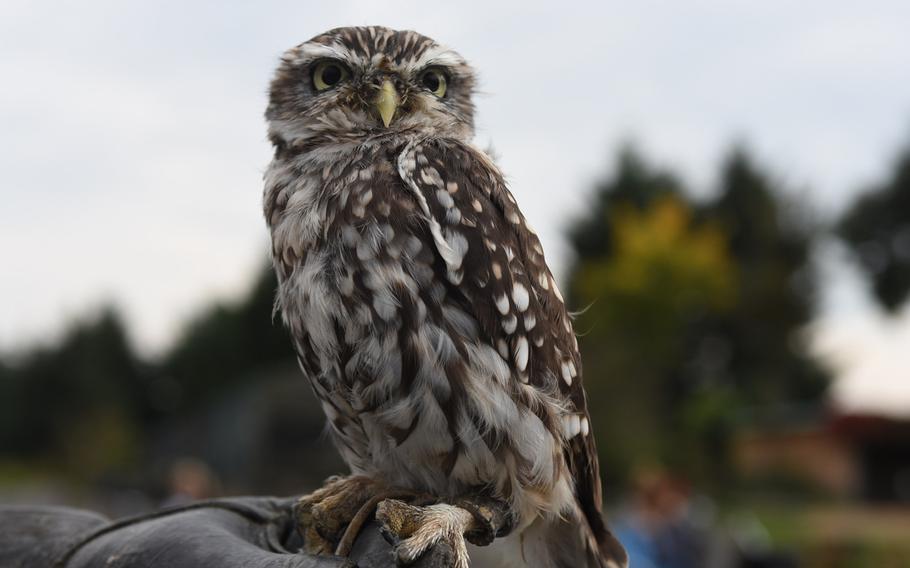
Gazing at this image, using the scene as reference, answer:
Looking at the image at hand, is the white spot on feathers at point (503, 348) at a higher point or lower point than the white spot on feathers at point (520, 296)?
lower

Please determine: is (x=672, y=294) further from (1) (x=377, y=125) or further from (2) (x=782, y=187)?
(1) (x=377, y=125)

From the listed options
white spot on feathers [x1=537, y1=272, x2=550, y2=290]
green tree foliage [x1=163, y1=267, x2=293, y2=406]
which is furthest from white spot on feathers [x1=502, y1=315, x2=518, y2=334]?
green tree foliage [x1=163, y1=267, x2=293, y2=406]

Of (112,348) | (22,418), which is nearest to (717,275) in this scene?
(112,348)

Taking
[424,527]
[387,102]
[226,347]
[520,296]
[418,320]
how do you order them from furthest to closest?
[226,347], [387,102], [520,296], [418,320], [424,527]

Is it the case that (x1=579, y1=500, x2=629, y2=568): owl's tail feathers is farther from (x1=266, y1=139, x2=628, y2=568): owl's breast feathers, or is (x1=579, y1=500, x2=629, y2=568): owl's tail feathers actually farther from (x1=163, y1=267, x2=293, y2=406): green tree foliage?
(x1=163, y1=267, x2=293, y2=406): green tree foliage

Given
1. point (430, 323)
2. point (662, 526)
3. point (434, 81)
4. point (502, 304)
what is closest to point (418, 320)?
point (430, 323)

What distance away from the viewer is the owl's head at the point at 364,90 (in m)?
3.69

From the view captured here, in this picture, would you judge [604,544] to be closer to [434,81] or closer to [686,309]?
[434,81]

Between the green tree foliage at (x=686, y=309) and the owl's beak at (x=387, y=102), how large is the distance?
22.7 metres

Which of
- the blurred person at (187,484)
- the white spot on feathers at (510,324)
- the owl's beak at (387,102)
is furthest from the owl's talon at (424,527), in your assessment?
the blurred person at (187,484)

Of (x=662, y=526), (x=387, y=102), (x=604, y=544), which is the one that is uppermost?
(x=387, y=102)

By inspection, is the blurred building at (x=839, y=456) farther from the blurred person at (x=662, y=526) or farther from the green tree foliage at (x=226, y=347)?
the blurred person at (x=662, y=526)

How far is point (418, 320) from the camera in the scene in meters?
3.23

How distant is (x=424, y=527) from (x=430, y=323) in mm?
651
